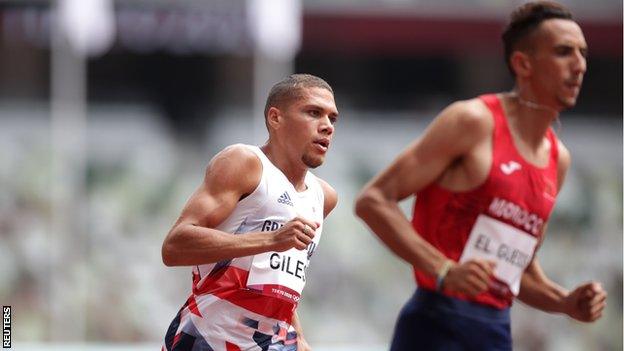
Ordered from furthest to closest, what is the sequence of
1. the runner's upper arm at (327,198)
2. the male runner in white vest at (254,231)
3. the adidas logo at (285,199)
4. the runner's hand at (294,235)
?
the runner's upper arm at (327,198) → the adidas logo at (285,199) → the male runner in white vest at (254,231) → the runner's hand at (294,235)

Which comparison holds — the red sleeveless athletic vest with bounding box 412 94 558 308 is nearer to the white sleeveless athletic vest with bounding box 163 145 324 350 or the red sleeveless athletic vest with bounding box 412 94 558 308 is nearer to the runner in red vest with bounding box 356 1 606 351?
the runner in red vest with bounding box 356 1 606 351

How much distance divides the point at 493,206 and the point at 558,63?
719mm

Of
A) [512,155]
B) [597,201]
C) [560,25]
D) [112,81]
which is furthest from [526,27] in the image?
[112,81]

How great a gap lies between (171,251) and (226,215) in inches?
10.8

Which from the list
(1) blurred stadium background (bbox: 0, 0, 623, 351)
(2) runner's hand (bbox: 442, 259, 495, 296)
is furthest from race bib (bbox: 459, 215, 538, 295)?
(1) blurred stadium background (bbox: 0, 0, 623, 351)

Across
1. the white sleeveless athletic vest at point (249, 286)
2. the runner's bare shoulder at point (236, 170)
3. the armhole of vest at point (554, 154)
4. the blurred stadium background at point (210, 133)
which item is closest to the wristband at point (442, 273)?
the white sleeveless athletic vest at point (249, 286)

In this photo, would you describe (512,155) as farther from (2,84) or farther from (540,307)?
(2,84)

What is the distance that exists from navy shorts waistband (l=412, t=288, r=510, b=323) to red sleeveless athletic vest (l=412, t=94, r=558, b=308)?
23mm

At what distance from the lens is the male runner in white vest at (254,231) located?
4949mm

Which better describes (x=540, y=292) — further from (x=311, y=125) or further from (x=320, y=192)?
(x=311, y=125)

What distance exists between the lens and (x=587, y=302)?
5789mm

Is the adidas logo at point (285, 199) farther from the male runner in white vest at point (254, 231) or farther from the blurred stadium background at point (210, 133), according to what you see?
the blurred stadium background at point (210, 133)

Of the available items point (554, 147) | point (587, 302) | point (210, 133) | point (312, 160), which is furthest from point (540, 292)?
point (210, 133)

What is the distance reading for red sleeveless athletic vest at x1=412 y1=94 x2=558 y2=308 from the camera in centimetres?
559
